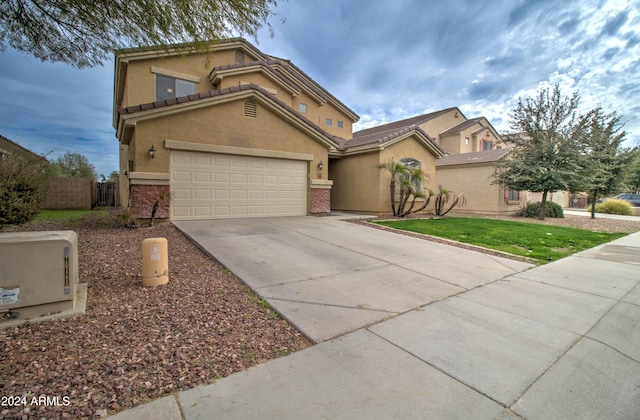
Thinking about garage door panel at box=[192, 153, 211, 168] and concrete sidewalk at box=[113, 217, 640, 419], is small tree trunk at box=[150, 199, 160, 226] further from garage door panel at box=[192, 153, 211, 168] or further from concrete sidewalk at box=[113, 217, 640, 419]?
concrete sidewalk at box=[113, 217, 640, 419]

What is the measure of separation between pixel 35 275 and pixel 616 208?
31214 millimetres

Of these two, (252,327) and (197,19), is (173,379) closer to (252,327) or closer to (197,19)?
(252,327)

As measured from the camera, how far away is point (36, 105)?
48.8 ft

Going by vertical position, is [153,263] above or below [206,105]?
below

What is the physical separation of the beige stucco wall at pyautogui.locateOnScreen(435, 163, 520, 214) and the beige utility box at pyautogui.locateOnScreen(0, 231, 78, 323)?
19.8 meters

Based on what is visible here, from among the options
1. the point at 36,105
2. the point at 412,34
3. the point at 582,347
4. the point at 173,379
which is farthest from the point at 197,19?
the point at 36,105

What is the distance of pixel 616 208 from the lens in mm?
21922

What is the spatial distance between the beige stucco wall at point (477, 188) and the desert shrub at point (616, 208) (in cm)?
887

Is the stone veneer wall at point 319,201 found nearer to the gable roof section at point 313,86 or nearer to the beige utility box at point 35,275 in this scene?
the gable roof section at point 313,86

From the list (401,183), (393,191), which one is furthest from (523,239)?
(393,191)

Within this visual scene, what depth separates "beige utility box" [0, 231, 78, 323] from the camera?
3.01m

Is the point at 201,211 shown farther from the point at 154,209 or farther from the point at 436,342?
the point at 436,342

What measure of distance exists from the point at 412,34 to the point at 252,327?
42.9 ft

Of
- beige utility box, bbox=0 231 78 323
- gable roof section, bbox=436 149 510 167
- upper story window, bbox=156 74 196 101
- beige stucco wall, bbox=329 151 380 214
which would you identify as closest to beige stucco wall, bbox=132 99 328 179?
beige stucco wall, bbox=329 151 380 214
